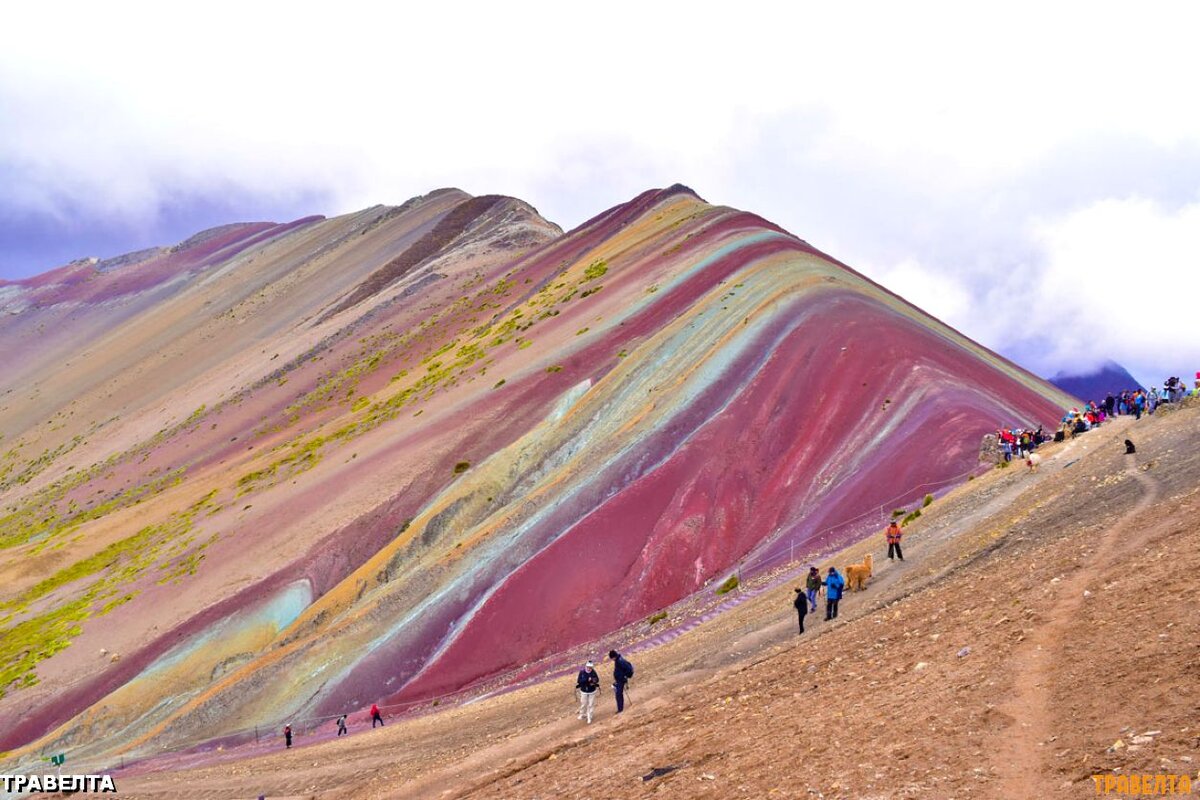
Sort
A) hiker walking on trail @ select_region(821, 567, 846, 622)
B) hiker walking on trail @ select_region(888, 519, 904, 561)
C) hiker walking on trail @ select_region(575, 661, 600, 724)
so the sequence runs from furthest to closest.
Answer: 1. hiker walking on trail @ select_region(888, 519, 904, 561)
2. hiker walking on trail @ select_region(821, 567, 846, 622)
3. hiker walking on trail @ select_region(575, 661, 600, 724)

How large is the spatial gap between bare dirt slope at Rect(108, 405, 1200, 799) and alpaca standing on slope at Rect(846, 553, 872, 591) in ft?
2.03

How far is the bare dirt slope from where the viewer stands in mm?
12867

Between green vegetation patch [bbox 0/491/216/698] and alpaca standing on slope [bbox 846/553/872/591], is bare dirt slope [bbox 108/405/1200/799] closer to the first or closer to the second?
alpaca standing on slope [bbox 846/553/872/591]

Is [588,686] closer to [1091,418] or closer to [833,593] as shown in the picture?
[833,593]

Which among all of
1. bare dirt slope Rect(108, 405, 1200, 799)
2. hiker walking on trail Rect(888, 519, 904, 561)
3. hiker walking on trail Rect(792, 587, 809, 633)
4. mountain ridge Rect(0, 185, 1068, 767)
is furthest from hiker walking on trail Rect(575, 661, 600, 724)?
mountain ridge Rect(0, 185, 1068, 767)

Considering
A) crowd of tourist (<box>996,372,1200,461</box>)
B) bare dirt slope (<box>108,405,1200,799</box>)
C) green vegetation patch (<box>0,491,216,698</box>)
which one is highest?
green vegetation patch (<box>0,491,216,698</box>)

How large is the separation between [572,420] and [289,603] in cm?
1944

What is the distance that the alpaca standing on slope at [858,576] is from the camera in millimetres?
28219

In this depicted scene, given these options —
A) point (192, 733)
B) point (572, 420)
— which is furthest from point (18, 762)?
point (572, 420)

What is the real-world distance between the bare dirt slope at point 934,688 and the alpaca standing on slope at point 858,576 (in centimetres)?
62

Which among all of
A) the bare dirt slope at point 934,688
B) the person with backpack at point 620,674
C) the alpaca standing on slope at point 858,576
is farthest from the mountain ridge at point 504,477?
the person with backpack at point 620,674

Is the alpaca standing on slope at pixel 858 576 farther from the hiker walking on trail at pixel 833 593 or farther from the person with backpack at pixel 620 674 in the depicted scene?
the person with backpack at pixel 620 674

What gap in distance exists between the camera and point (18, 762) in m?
45.8

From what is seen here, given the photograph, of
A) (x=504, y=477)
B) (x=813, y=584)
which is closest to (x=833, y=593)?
(x=813, y=584)
